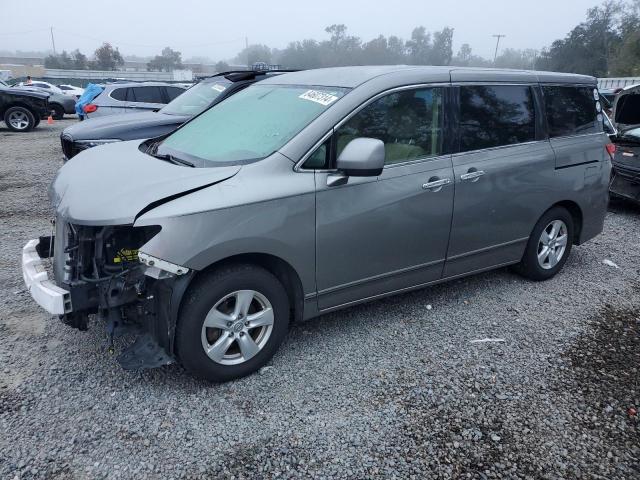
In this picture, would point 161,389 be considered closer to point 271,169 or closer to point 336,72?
point 271,169

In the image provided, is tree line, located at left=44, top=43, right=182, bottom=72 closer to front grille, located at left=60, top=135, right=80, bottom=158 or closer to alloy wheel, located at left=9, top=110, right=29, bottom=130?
alloy wheel, located at left=9, top=110, right=29, bottom=130

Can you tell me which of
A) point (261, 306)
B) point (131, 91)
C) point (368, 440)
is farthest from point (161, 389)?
point (131, 91)

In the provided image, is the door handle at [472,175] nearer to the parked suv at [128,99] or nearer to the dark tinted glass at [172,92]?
the parked suv at [128,99]

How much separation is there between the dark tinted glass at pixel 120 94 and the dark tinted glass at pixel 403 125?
920 centimetres

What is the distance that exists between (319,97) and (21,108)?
1517 cm

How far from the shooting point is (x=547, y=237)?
15.6 ft

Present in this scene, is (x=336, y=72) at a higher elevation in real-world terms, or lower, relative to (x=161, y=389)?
higher

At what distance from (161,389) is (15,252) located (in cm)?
316

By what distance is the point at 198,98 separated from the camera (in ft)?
25.8

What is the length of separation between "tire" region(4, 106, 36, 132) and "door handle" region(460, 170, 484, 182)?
15.7 m

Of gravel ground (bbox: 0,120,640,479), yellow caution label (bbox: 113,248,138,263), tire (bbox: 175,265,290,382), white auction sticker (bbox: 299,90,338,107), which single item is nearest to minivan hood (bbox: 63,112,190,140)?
gravel ground (bbox: 0,120,640,479)

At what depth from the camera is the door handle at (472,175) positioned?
3863 millimetres

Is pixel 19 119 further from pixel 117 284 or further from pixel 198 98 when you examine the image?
pixel 117 284

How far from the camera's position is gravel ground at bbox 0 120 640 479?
2564 millimetres
